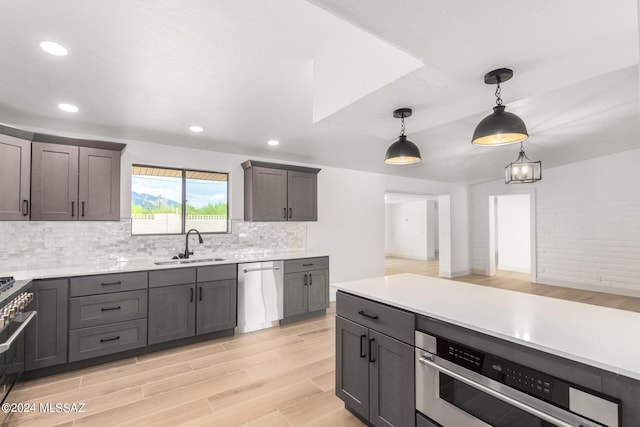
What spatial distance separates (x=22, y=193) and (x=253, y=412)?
2842mm

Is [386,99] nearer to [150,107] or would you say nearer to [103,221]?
[150,107]

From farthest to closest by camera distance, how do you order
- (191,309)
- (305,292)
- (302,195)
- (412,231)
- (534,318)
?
(412,231)
(302,195)
(305,292)
(191,309)
(534,318)

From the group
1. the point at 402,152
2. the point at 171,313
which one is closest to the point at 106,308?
the point at 171,313

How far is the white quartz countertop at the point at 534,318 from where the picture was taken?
3.66 feet

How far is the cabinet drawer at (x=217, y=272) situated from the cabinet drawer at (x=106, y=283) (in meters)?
0.57

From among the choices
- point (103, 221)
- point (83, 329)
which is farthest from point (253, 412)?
point (103, 221)

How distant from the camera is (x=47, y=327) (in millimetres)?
2740

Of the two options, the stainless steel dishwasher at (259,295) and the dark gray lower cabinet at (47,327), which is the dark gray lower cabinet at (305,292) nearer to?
the stainless steel dishwasher at (259,295)

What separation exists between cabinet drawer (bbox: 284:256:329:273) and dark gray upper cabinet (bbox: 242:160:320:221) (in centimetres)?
65

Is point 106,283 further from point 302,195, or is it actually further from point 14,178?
point 302,195

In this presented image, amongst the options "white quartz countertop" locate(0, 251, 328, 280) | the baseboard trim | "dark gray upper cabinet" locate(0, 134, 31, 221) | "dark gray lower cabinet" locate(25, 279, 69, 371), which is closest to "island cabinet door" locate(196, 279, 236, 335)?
"white quartz countertop" locate(0, 251, 328, 280)

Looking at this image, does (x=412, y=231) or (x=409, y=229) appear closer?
(x=412, y=231)

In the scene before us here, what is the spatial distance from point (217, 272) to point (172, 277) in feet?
1.60

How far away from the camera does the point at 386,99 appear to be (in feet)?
7.18
